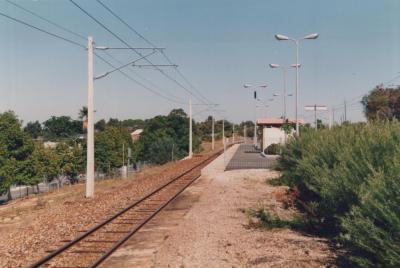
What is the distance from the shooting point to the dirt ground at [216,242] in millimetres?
9789

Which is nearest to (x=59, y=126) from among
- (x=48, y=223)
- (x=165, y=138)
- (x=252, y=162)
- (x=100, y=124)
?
(x=100, y=124)

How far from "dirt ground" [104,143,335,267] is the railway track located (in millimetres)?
299

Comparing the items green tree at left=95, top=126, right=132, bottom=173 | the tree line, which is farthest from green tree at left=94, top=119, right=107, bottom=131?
green tree at left=95, top=126, right=132, bottom=173

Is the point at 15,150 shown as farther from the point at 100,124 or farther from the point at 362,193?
the point at 100,124

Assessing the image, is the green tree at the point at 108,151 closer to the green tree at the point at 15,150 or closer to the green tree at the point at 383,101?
the green tree at the point at 15,150

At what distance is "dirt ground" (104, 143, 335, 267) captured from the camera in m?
9.79

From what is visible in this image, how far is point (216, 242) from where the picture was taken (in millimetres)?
11547

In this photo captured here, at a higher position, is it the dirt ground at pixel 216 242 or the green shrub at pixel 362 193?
the green shrub at pixel 362 193

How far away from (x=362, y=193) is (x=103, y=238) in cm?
738

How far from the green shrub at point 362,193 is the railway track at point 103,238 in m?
5.49

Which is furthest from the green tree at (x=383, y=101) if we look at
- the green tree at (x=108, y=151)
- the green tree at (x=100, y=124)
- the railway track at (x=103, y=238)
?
the green tree at (x=100, y=124)

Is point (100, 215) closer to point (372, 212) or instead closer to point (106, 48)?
point (106, 48)

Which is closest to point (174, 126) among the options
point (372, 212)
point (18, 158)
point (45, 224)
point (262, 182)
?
point (18, 158)

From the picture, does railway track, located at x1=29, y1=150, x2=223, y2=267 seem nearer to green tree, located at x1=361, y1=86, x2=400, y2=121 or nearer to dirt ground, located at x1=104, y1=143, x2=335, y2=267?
dirt ground, located at x1=104, y1=143, x2=335, y2=267
